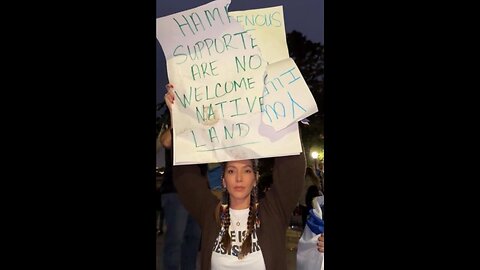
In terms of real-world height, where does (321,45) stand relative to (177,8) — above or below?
below

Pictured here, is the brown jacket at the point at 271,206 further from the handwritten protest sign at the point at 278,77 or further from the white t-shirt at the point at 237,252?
the handwritten protest sign at the point at 278,77

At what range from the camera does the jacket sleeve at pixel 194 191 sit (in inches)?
71.7

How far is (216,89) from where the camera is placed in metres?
1.79

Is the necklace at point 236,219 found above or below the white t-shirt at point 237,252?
above

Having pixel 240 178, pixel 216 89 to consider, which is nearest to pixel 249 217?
pixel 240 178

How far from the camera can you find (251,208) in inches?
70.4

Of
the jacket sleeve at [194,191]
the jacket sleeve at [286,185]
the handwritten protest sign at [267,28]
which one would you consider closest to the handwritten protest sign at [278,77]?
the handwritten protest sign at [267,28]

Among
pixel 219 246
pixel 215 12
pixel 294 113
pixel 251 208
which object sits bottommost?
pixel 219 246

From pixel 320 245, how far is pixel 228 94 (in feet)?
1.75

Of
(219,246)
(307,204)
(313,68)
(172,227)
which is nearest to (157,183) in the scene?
(172,227)

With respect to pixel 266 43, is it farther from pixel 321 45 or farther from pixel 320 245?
pixel 320 245

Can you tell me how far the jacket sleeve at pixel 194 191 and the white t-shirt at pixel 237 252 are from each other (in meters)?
0.09

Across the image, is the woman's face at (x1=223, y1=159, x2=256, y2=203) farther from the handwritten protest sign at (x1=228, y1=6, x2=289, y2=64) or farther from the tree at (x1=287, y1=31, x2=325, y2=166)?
the handwritten protest sign at (x1=228, y1=6, x2=289, y2=64)

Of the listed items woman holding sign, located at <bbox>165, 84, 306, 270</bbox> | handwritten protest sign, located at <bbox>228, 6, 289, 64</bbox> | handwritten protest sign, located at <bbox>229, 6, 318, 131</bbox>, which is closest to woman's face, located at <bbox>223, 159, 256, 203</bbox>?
woman holding sign, located at <bbox>165, 84, 306, 270</bbox>
